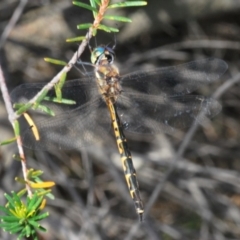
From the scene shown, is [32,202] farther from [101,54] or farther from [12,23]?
[12,23]

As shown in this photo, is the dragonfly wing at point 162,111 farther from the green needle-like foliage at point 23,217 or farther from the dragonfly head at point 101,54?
the green needle-like foliage at point 23,217

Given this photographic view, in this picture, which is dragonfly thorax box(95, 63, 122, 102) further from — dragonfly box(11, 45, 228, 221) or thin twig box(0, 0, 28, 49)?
thin twig box(0, 0, 28, 49)

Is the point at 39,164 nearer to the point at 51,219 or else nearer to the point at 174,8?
the point at 51,219

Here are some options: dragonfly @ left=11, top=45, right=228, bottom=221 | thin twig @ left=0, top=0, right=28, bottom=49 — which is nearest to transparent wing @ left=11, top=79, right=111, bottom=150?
dragonfly @ left=11, top=45, right=228, bottom=221

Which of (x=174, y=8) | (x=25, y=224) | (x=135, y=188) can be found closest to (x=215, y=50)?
(x=174, y=8)

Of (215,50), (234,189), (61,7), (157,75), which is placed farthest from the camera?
(215,50)

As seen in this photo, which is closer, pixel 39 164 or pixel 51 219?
pixel 51 219

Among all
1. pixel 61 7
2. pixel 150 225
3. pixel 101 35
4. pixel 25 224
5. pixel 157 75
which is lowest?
pixel 25 224
